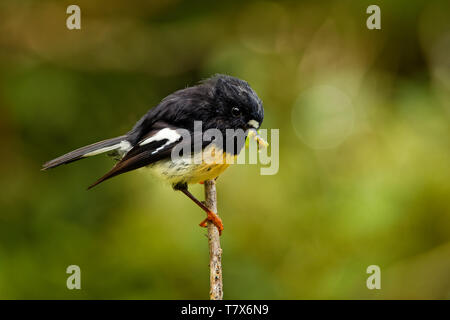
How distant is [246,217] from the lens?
149 inches

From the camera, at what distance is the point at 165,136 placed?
114 inches

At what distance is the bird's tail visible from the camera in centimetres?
293

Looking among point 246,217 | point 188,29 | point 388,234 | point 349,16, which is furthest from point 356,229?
point 188,29

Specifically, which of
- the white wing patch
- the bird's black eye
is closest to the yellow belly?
the white wing patch

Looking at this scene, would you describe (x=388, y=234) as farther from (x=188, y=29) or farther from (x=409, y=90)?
(x=188, y=29)

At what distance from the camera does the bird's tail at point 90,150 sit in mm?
2930

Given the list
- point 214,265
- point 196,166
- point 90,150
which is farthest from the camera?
point 90,150

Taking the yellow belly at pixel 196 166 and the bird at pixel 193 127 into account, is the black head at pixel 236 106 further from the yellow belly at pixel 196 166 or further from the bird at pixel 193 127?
the yellow belly at pixel 196 166

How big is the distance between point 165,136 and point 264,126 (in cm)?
116

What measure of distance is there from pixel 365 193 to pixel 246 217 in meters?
0.85

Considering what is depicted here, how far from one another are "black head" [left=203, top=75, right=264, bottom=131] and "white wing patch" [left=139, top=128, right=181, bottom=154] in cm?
24

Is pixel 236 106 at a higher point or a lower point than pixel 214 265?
higher

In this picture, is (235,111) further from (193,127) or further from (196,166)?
(196,166)

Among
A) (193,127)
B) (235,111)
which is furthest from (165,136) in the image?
(235,111)
